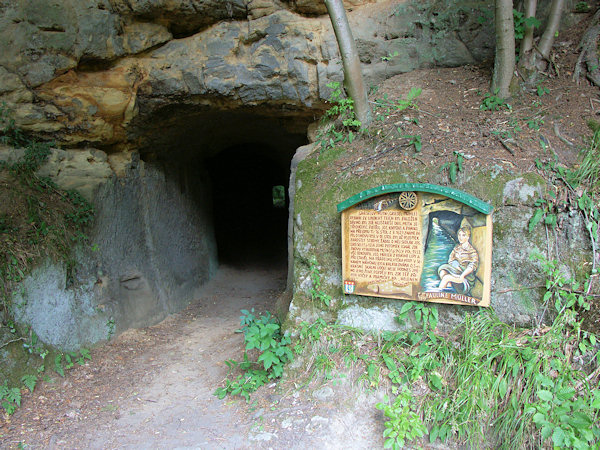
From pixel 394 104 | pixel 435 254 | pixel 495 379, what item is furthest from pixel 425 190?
pixel 394 104

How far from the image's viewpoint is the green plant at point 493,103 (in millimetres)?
3932

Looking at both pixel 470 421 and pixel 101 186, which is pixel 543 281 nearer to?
pixel 470 421

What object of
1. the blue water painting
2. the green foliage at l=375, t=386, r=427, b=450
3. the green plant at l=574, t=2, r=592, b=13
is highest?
the green plant at l=574, t=2, r=592, b=13

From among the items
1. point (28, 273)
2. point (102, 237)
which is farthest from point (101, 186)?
point (28, 273)

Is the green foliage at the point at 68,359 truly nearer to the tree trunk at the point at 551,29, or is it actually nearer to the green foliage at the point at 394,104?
the green foliage at the point at 394,104

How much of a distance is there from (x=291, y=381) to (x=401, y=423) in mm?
1092

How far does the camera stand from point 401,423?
2.68m

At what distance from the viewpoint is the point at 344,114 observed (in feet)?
14.6

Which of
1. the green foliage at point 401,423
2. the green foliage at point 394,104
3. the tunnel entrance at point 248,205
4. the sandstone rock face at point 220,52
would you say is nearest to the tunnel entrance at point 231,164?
the tunnel entrance at point 248,205

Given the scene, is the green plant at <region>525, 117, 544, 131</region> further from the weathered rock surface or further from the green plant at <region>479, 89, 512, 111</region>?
the weathered rock surface

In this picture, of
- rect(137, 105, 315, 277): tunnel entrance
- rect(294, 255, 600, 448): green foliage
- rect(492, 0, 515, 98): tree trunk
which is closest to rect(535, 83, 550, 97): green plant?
rect(492, 0, 515, 98): tree trunk

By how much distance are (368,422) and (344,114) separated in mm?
3258

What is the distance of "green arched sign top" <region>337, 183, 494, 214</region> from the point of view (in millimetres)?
2898

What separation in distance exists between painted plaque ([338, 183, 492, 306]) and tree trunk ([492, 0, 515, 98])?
1883mm
